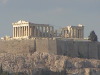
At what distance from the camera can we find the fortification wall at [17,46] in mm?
158500

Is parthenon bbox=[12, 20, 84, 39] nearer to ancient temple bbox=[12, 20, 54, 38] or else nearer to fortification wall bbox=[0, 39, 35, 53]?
ancient temple bbox=[12, 20, 54, 38]

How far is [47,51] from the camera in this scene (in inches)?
6220

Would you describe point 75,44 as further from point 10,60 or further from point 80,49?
point 10,60

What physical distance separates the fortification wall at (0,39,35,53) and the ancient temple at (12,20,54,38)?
8.29 ft

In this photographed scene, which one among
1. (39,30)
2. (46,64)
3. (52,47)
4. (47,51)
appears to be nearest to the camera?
(46,64)

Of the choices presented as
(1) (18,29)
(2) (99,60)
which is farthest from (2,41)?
(2) (99,60)

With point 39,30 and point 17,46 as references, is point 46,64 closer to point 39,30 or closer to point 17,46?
point 17,46

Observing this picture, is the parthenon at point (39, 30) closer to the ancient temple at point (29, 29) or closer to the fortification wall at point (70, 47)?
the ancient temple at point (29, 29)

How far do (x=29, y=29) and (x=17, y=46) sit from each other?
308 centimetres

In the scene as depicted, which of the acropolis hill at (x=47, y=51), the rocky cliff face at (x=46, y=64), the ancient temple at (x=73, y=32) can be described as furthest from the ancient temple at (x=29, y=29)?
the rocky cliff face at (x=46, y=64)

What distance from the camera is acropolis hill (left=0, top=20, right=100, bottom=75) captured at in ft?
506

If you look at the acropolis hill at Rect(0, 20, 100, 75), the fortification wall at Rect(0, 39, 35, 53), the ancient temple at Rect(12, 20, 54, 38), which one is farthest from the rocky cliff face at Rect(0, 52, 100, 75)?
the ancient temple at Rect(12, 20, 54, 38)

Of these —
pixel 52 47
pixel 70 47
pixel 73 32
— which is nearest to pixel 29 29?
pixel 52 47

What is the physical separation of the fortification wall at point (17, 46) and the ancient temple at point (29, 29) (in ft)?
8.29
